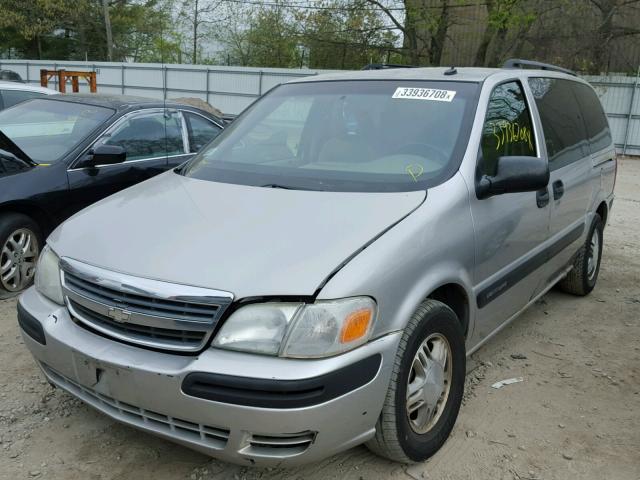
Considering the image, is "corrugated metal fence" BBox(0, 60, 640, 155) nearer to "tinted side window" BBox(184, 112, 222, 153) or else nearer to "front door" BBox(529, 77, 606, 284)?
"tinted side window" BBox(184, 112, 222, 153)

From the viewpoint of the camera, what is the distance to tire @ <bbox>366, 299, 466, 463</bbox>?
2.41 meters

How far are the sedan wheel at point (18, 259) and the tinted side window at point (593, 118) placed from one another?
4.34 m

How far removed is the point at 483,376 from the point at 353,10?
21.6 m

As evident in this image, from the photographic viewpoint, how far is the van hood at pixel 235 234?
2.26 meters

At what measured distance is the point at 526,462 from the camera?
2.79 metres

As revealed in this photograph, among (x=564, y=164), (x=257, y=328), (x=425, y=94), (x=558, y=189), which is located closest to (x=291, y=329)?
(x=257, y=328)

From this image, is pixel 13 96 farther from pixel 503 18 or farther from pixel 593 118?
pixel 503 18

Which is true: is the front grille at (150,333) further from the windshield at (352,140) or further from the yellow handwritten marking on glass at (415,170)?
the yellow handwritten marking on glass at (415,170)

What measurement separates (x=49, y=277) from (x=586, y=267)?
3.99 m

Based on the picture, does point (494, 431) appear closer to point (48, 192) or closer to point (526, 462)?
point (526, 462)

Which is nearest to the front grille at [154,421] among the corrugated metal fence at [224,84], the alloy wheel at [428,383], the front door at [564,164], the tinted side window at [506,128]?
the alloy wheel at [428,383]

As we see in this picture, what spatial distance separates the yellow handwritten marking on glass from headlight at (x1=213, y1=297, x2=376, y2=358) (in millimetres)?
984

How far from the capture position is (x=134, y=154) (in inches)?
215

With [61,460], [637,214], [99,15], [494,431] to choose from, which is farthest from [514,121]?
[99,15]
